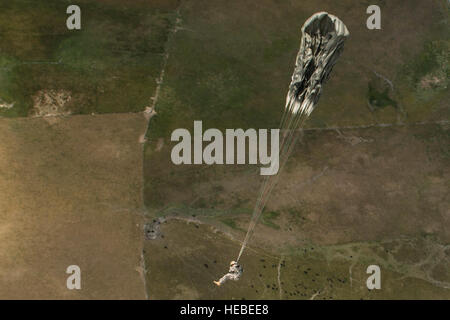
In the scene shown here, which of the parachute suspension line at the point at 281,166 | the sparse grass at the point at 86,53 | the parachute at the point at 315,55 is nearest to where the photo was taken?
the parachute at the point at 315,55

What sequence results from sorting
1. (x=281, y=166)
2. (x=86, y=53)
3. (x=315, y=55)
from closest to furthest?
(x=315, y=55) < (x=281, y=166) < (x=86, y=53)

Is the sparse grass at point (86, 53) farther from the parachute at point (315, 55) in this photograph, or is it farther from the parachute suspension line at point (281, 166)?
the parachute at point (315, 55)

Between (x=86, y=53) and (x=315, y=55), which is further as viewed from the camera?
→ (x=86, y=53)

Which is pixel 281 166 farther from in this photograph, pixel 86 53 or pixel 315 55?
pixel 86 53

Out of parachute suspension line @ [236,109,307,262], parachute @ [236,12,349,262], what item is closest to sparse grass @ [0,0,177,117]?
parachute suspension line @ [236,109,307,262]

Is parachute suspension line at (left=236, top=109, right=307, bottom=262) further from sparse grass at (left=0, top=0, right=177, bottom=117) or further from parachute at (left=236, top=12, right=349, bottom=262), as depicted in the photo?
sparse grass at (left=0, top=0, right=177, bottom=117)

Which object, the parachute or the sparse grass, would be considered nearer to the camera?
the parachute

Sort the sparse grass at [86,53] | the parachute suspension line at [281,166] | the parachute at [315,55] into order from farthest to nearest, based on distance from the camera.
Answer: the sparse grass at [86,53] < the parachute suspension line at [281,166] < the parachute at [315,55]

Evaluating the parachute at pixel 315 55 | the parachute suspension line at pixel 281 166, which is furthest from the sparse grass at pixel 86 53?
the parachute at pixel 315 55

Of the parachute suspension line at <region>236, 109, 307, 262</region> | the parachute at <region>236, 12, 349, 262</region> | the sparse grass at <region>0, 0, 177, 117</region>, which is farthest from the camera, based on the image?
the sparse grass at <region>0, 0, 177, 117</region>

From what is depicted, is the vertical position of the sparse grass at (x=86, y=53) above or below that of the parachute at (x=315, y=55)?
above

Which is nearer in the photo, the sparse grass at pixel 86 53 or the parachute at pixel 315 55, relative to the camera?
the parachute at pixel 315 55

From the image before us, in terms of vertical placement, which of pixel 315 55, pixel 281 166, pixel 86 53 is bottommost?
pixel 281 166

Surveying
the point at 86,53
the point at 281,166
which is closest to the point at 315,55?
the point at 281,166
